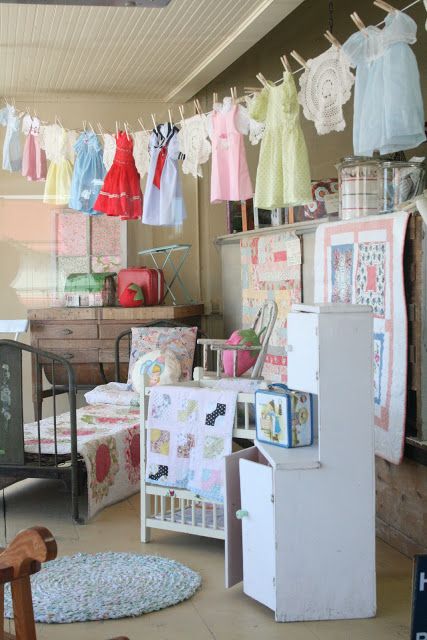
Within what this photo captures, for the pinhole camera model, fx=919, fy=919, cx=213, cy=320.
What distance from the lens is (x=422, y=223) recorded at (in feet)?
13.0

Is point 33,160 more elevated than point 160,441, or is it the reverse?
point 33,160

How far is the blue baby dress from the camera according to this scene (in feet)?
11.9

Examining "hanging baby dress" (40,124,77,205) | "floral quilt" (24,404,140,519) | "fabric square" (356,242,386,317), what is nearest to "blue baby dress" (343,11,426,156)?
"fabric square" (356,242,386,317)

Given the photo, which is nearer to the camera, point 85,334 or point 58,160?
point 58,160

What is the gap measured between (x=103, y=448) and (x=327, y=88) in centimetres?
234

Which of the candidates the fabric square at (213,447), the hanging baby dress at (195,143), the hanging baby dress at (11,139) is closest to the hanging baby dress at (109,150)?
the hanging baby dress at (11,139)

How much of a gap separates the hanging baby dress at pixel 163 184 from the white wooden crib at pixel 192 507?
7.16 feet

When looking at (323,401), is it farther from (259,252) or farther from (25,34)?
(25,34)

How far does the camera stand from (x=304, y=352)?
11.6ft

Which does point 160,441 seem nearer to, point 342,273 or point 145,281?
point 342,273

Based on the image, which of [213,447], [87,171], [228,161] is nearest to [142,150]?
[87,171]

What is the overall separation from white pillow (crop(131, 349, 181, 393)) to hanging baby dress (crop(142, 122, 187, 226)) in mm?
932

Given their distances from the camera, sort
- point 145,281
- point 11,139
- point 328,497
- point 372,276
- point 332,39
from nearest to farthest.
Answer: point 328,497, point 332,39, point 372,276, point 11,139, point 145,281

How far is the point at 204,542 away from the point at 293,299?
1974 mm
